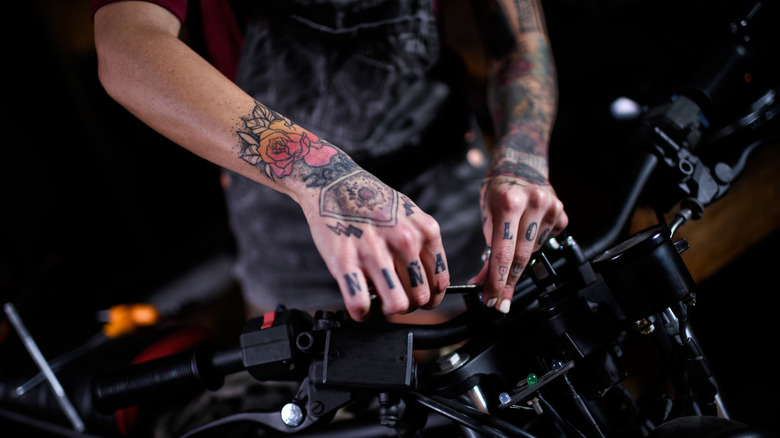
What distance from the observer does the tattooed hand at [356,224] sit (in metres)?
0.61

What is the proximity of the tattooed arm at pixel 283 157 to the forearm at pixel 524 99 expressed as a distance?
370 millimetres

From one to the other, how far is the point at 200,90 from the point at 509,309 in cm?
61

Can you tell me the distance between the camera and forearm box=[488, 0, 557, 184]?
3.17ft

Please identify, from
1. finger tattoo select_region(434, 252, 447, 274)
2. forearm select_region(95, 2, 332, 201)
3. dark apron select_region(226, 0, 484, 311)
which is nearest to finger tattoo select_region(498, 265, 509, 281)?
finger tattoo select_region(434, 252, 447, 274)

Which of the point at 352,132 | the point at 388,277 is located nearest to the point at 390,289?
the point at 388,277

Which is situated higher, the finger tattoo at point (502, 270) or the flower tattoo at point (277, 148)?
the flower tattoo at point (277, 148)

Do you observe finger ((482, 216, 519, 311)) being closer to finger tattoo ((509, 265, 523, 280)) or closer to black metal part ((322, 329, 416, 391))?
finger tattoo ((509, 265, 523, 280))

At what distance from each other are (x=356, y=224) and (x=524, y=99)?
2.54 ft

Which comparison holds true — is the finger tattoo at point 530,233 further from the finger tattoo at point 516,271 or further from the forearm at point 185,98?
the forearm at point 185,98

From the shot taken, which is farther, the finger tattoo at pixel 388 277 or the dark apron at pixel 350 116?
the dark apron at pixel 350 116

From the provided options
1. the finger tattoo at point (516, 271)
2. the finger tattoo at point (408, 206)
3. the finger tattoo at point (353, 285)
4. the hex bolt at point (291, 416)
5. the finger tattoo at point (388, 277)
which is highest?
the finger tattoo at point (408, 206)

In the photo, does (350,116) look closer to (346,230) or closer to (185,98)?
(185,98)

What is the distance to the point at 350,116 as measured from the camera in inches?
→ 51.1

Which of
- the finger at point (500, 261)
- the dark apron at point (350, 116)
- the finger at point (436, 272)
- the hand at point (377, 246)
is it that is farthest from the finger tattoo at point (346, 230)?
the dark apron at point (350, 116)
